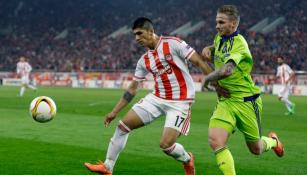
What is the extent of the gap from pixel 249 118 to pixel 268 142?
45.0 inches

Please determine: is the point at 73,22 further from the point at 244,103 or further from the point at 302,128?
the point at 244,103

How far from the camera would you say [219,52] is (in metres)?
6.76

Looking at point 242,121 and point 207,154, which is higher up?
point 242,121

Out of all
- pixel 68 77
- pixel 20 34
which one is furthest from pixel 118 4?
pixel 68 77

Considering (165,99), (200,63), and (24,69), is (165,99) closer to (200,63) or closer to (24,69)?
(200,63)

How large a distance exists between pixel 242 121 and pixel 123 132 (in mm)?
1674

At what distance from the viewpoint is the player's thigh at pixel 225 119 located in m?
6.62

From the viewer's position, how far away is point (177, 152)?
743 centimetres

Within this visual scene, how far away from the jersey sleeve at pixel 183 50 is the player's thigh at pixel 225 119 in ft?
2.94

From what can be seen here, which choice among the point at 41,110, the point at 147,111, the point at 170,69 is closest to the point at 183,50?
the point at 170,69

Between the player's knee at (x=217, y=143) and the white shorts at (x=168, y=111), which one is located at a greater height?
the white shorts at (x=168, y=111)

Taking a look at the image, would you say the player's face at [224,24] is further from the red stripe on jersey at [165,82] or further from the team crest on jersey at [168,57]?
the red stripe on jersey at [165,82]

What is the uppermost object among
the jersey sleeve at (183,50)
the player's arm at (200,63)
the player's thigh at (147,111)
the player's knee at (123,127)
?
the jersey sleeve at (183,50)

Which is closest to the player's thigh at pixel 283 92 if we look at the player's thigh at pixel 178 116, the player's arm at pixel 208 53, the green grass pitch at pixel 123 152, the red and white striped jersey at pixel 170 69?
the green grass pitch at pixel 123 152
